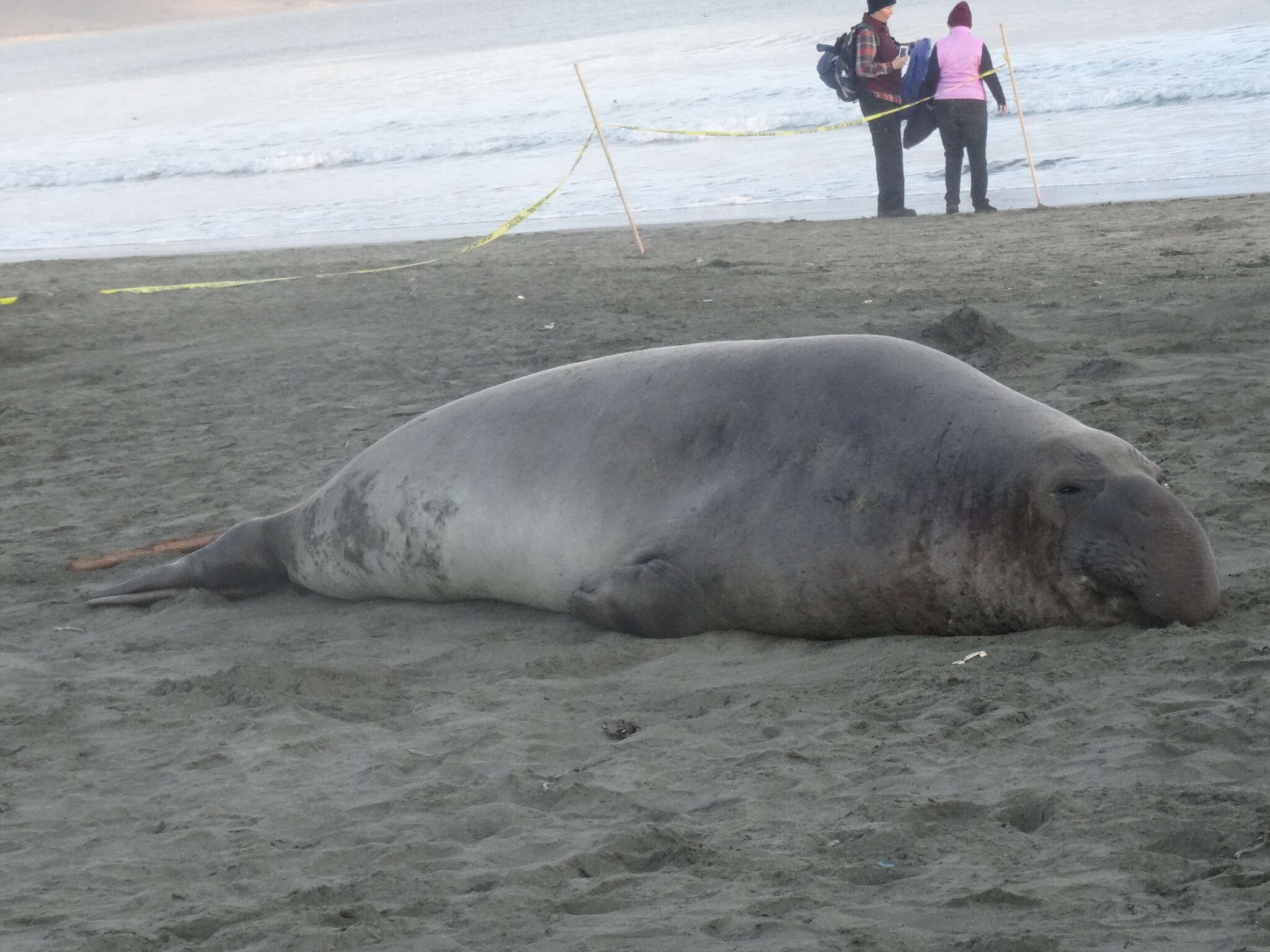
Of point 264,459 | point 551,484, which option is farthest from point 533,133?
point 551,484

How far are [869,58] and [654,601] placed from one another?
1086 centimetres

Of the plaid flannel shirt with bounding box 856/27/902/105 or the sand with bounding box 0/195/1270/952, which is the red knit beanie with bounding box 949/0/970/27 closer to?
the plaid flannel shirt with bounding box 856/27/902/105

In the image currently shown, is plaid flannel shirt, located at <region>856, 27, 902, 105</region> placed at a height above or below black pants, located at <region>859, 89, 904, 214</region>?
above

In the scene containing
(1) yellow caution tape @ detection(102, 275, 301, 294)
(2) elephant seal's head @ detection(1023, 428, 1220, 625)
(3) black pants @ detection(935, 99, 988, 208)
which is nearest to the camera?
(2) elephant seal's head @ detection(1023, 428, 1220, 625)

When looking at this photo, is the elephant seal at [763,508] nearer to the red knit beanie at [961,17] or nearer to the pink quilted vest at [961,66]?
the pink quilted vest at [961,66]

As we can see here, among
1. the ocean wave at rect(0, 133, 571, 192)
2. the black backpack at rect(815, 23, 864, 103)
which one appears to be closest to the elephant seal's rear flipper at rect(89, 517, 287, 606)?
the black backpack at rect(815, 23, 864, 103)

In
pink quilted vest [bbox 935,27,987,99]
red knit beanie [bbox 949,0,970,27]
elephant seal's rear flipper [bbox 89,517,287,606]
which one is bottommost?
elephant seal's rear flipper [bbox 89,517,287,606]

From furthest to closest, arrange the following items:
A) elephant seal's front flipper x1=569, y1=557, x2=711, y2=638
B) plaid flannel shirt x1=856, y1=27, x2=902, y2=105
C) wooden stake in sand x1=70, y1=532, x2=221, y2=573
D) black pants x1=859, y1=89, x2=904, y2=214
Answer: black pants x1=859, y1=89, x2=904, y2=214 → plaid flannel shirt x1=856, y1=27, x2=902, y2=105 → wooden stake in sand x1=70, y1=532, x2=221, y2=573 → elephant seal's front flipper x1=569, y1=557, x2=711, y2=638

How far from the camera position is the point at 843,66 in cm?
1378

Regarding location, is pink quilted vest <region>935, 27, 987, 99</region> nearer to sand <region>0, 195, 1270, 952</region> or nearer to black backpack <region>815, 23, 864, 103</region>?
black backpack <region>815, 23, 864, 103</region>

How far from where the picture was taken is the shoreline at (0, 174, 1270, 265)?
43.7ft

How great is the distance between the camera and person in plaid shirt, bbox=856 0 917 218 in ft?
44.2

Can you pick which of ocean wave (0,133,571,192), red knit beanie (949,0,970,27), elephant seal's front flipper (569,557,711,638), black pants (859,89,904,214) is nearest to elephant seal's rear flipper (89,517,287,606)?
elephant seal's front flipper (569,557,711,638)

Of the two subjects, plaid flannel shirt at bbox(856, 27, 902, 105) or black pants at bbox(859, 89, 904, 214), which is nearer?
plaid flannel shirt at bbox(856, 27, 902, 105)
